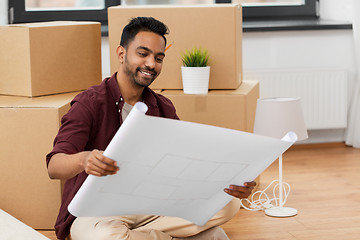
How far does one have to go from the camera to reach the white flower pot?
2.47 m

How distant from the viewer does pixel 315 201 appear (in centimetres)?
270

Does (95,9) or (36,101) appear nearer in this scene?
(36,101)

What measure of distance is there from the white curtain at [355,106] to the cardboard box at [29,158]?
201cm

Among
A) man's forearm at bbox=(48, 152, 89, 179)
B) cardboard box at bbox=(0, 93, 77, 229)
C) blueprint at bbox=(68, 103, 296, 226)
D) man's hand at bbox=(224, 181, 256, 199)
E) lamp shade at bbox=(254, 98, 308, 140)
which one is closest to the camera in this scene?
blueprint at bbox=(68, 103, 296, 226)

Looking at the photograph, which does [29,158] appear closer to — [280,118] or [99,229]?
[99,229]

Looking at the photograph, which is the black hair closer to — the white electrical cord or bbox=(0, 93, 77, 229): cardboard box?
bbox=(0, 93, 77, 229): cardboard box

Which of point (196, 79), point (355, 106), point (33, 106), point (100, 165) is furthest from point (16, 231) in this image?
point (355, 106)

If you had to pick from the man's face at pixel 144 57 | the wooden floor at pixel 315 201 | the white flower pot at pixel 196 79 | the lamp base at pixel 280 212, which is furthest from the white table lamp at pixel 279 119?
the man's face at pixel 144 57

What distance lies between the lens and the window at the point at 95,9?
12.4 feet

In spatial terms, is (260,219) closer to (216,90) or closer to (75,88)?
(216,90)

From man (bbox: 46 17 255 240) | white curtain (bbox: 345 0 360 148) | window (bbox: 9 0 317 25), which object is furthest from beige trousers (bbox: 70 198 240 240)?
window (bbox: 9 0 317 25)

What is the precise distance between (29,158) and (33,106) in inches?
7.9

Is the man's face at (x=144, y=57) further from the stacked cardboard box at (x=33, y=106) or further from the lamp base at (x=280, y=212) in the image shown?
the lamp base at (x=280, y=212)

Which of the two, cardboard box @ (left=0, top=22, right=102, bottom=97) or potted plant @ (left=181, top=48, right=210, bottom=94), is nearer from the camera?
cardboard box @ (left=0, top=22, right=102, bottom=97)
